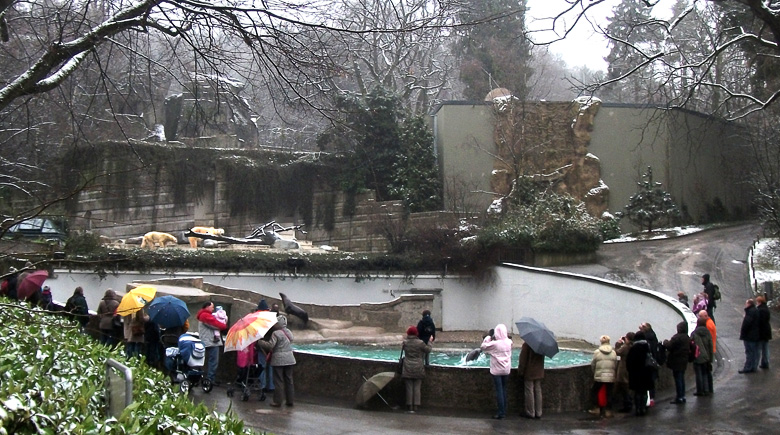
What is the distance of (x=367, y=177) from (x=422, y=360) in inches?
948

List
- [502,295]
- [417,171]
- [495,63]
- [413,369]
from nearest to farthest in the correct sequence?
[413,369], [502,295], [417,171], [495,63]

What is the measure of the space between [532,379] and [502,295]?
13.8 meters

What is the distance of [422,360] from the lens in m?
11.7

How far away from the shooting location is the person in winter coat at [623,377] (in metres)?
11.6

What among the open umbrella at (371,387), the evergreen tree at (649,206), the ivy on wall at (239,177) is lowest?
the open umbrella at (371,387)

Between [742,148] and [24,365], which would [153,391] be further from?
[742,148]

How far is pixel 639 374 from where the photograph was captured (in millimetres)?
11320

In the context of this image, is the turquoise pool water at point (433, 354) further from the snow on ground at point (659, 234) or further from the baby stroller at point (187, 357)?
the snow on ground at point (659, 234)

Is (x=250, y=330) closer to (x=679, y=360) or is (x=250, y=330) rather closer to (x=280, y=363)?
(x=280, y=363)

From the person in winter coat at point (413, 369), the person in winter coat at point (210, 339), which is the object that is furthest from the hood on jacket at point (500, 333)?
the person in winter coat at point (210, 339)

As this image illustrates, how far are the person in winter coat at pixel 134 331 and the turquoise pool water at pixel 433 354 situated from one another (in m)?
5.20

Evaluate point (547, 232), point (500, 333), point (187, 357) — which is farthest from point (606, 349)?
Answer: point (547, 232)

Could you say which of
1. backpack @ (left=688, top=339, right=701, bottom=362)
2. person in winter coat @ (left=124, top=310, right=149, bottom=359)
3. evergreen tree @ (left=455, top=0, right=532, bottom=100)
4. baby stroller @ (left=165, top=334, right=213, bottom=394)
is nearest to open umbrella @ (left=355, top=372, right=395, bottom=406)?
baby stroller @ (left=165, top=334, right=213, bottom=394)

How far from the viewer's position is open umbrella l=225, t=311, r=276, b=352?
11695 millimetres
